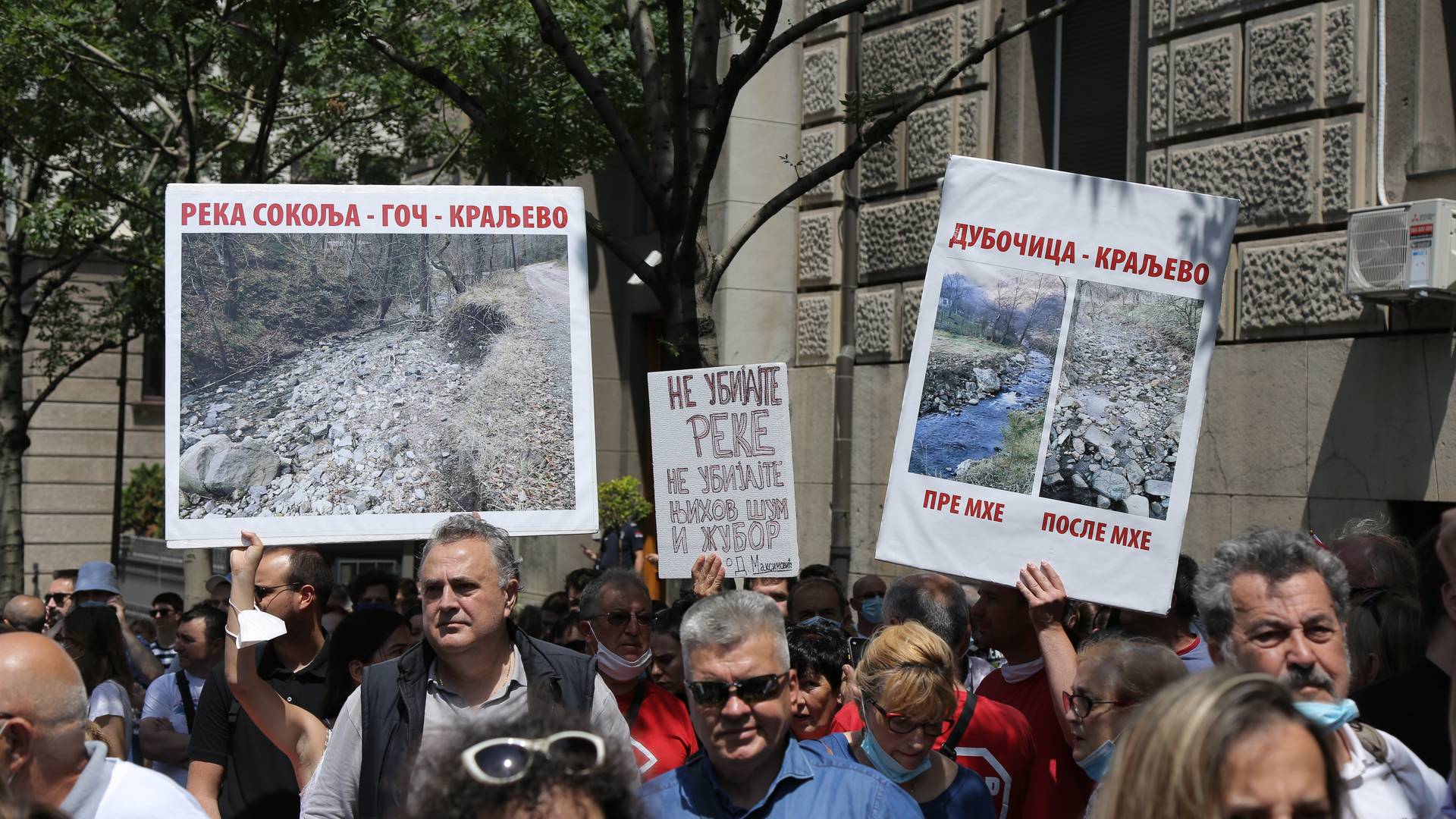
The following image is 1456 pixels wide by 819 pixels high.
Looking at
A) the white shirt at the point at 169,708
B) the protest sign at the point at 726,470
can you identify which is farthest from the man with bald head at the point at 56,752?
the white shirt at the point at 169,708

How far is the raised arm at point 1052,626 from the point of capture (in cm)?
450

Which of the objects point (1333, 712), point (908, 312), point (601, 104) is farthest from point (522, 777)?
point (908, 312)

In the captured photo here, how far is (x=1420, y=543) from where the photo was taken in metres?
4.39

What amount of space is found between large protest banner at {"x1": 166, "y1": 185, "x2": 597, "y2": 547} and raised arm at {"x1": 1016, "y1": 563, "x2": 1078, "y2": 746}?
1.72 m

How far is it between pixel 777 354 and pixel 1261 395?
5.39 m

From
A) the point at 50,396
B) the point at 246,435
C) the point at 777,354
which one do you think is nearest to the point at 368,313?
the point at 246,435

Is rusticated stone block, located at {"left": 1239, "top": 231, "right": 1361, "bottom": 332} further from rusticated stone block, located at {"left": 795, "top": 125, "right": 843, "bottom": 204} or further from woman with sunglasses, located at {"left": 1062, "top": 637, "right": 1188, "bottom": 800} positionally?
woman with sunglasses, located at {"left": 1062, "top": 637, "right": 1188, "bottom": 800}

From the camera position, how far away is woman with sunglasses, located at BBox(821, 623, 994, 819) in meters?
4.27

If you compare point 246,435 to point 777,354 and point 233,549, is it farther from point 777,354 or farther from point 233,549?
point 777,354

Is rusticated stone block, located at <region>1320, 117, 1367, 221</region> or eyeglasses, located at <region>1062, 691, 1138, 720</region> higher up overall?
rusticated stone block, located at <region>1320, 117, 1367, 221</region>

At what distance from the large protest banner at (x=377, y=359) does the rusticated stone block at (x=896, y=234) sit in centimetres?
686

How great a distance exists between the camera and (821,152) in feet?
45.2

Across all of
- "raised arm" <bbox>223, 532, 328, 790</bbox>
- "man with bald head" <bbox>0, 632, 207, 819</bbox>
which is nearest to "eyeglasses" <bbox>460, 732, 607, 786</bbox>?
"man with bald head" <bbox>0, 632, 207, 819</bbox>

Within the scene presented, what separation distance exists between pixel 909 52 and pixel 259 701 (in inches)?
371
